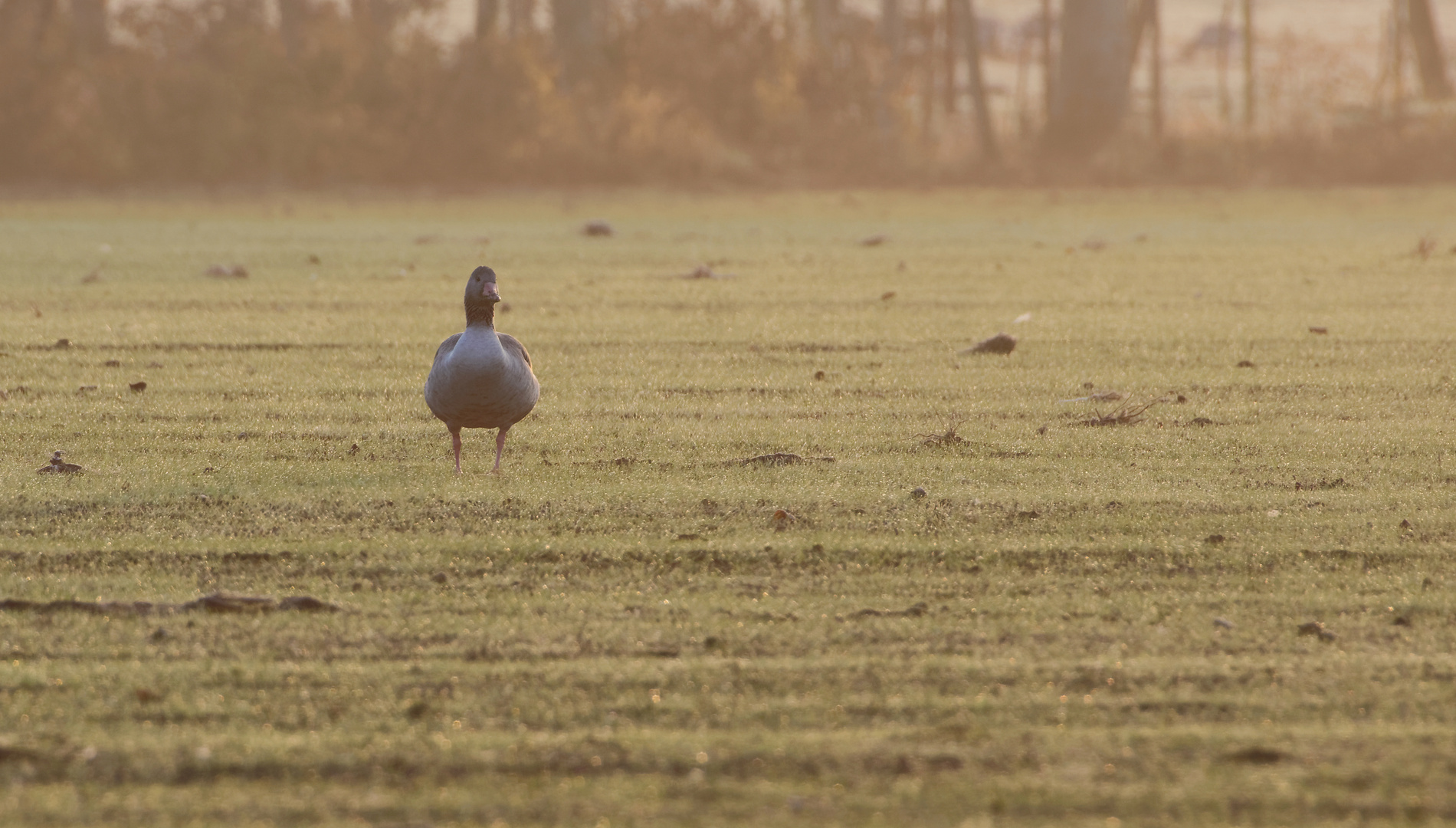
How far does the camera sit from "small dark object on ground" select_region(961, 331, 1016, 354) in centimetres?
850

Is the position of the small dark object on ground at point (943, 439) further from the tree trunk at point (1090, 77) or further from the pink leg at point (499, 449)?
the tree trunk at point (1090, 77)

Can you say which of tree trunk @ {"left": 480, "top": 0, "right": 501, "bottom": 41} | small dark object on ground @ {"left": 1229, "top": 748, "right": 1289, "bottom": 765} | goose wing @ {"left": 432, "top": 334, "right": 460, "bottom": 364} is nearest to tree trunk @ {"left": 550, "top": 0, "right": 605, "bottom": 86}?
tree trunk @ {"left": 480, "top": 0, "right": 501, "bottom": 41}

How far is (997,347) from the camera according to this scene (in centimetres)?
851

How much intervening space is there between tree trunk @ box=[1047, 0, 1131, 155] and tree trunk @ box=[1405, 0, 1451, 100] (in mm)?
9506

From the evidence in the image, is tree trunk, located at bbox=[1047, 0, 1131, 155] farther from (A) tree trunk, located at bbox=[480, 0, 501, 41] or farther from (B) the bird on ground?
(B) the bird on ground

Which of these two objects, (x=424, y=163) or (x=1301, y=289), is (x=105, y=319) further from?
(x=424, y=163)

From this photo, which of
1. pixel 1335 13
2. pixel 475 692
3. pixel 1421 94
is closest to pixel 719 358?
pixel 475 692

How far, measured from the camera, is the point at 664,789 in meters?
2.83

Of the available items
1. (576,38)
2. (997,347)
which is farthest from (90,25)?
(997,347)

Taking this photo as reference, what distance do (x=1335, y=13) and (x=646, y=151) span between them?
279 feet

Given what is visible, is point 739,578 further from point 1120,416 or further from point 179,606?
point 1120,416

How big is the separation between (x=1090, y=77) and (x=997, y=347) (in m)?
25.5

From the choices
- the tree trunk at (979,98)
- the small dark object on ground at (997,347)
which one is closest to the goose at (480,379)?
the small dark object on ground at (997,347)

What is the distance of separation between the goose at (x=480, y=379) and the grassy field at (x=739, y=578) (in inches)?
9.2
